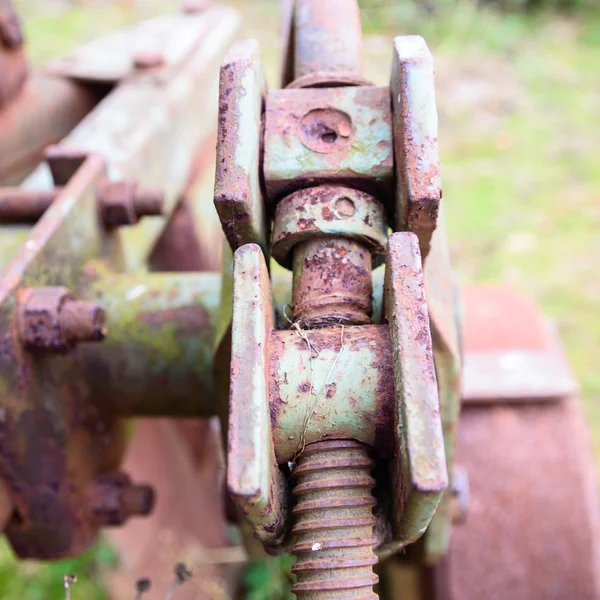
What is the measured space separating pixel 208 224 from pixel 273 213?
1.12m

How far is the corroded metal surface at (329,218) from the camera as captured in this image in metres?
0.79

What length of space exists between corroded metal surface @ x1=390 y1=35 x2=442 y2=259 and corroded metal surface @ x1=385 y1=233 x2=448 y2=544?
Answer: 5 centimetres

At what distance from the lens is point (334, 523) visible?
0.68 m

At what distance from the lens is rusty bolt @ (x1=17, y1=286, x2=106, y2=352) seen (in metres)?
0.92

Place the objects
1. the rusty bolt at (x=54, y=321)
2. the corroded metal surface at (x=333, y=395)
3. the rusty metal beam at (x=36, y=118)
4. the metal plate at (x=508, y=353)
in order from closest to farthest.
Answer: the corroded metal surface at (x=333, y=395) < the rusty bolt at (x=54, y=321) < the metal plate at (x=508, y=353) < the rusty metal beam at (x=36, y=118)

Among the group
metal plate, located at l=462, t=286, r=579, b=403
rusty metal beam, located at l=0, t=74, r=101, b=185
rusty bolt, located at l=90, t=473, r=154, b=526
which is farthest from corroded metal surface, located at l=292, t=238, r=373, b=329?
rusty metal beam, located at l=0, t=74, r=101, b=185

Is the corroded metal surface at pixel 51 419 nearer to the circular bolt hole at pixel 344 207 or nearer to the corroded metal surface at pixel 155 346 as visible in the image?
the corroded metal surface at pixel 155 346

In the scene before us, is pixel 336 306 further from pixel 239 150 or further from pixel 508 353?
pixel 508 353

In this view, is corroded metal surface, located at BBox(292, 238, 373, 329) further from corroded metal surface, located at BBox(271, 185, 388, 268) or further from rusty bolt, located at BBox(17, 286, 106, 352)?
rusty bolt, located at BBox(17, 286, 106, 352)

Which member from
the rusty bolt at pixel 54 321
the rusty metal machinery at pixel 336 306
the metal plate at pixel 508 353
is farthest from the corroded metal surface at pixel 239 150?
the metal plate at pixel 508 353

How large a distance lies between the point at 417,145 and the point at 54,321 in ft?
1.64

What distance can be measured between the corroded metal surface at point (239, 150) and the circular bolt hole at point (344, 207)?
0.29 ft

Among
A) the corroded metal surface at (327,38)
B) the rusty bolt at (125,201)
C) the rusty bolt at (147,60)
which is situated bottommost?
the rusty bolt at (125,201)

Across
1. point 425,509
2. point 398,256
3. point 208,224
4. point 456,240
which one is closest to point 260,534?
point 425,509
